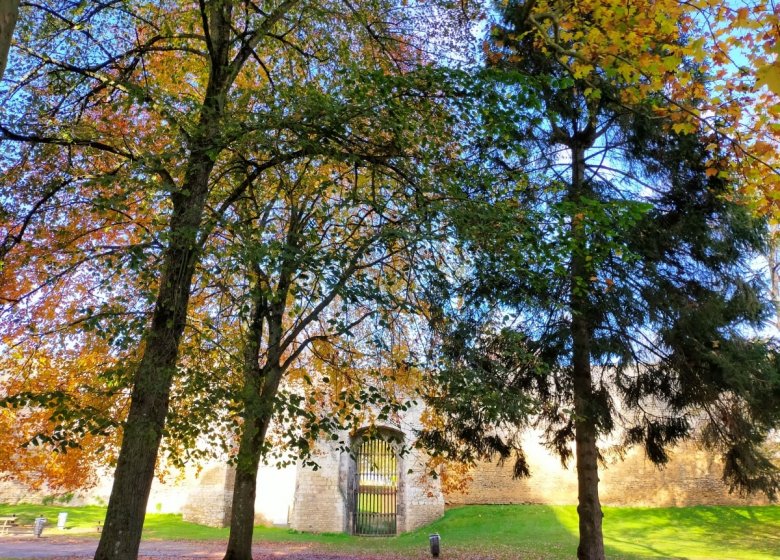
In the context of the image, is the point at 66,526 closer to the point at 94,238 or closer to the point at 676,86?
the point at 94,238

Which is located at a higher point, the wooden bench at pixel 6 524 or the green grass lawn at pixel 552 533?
the green grass lawn at pixel 552 533

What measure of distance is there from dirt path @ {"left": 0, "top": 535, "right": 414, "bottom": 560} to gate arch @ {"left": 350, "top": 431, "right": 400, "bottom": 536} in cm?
286

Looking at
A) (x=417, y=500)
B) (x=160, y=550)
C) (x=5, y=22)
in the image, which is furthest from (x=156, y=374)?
(x=417, y=500)

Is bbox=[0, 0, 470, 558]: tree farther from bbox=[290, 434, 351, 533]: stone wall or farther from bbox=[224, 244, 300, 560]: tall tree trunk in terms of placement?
bbox=[290, 434, 351, 533]: stone wall

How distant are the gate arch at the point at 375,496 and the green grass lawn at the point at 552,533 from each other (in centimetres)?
89

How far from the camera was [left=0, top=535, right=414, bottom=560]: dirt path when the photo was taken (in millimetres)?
11109

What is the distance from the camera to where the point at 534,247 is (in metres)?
5.31

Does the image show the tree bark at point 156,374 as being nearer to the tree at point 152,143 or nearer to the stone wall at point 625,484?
the tree at point 152,143

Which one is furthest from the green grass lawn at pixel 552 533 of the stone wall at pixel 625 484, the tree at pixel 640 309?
the tree at pixel 640 309

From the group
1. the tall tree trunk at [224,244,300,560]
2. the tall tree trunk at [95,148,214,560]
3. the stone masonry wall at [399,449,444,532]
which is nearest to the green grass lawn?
the stone masonry wall at [399,449,444,532]

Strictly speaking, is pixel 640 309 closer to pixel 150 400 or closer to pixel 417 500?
pixel 150 400

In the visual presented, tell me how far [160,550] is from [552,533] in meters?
9.83

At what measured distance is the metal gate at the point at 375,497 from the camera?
16703 millimetres

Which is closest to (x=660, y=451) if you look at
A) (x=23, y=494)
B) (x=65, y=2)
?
(x=65, y=2)
